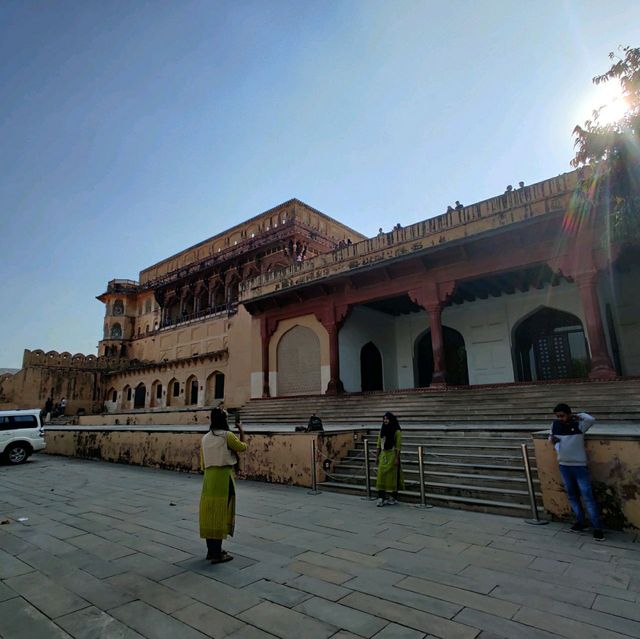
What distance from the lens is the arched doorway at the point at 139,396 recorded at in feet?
109

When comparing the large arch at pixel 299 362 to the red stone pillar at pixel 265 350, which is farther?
the red stone pillar at pixel 265 350

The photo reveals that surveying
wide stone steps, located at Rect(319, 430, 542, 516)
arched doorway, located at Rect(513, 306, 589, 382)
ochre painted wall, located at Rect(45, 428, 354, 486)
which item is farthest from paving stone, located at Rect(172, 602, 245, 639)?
arched doorway, located at Rect(513, 306, 589, 382)

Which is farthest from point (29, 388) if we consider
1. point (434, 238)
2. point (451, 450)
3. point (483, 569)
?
point (483, 569)

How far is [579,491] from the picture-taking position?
191 inches

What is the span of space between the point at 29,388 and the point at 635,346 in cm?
3448

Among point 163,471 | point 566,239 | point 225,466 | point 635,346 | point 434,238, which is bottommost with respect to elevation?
point 163,471

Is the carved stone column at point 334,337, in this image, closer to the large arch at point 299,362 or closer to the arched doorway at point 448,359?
the large arch at point 299,362

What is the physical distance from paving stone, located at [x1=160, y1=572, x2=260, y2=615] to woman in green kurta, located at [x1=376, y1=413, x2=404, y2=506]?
11.0 ft

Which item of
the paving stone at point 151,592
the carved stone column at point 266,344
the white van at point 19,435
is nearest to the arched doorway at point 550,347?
the carved stone column at point 266,344

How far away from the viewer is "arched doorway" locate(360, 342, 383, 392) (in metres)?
18.3

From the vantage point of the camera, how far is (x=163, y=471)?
10461mm

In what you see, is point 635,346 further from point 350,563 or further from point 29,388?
point 29,388

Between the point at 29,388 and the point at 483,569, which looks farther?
the point at 29,388

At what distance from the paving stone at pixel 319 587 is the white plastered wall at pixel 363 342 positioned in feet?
43.9
